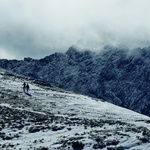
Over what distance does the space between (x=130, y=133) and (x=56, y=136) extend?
7.43 m

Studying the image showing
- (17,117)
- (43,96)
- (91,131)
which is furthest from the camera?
(43,96)

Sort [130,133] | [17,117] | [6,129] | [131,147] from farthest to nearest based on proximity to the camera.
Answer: [17,117] → [6,129] → [130,133] → [131,147]

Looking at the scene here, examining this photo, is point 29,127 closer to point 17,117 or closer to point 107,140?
point 17,117

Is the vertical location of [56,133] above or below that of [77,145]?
above

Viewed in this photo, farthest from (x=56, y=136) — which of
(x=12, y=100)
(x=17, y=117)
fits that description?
(x=12, y=100)

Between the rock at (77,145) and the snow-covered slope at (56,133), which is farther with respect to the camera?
the snow-covered slope at (56,133)

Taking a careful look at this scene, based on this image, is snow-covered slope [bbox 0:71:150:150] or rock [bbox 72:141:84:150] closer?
rock [bbox 72:141:84:150]

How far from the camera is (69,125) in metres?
49.2

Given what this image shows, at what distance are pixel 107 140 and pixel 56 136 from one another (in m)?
6.41

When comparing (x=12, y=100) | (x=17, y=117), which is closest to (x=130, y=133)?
A: (x=17, y=117)

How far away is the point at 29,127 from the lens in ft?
157

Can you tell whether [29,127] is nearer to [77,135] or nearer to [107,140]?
[77,135]

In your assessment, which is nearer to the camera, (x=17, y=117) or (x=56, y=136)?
(x=56, y=136)

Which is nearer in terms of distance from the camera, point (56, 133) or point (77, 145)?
point (77, 145)
